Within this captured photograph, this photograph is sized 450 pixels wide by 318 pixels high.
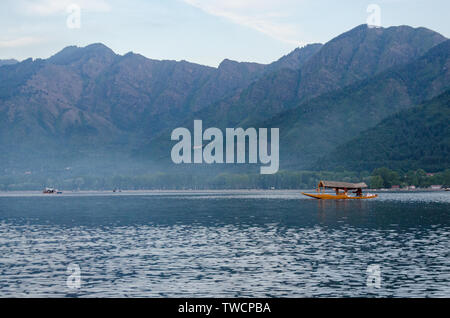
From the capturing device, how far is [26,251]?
7819cm

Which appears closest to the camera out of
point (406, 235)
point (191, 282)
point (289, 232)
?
point (191, 282)

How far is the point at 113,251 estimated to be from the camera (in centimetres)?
7644

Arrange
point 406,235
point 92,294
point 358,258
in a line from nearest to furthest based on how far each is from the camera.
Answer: point 92,294
point 358,258
point 406,235

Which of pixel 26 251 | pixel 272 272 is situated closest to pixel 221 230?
pixel 26 251
